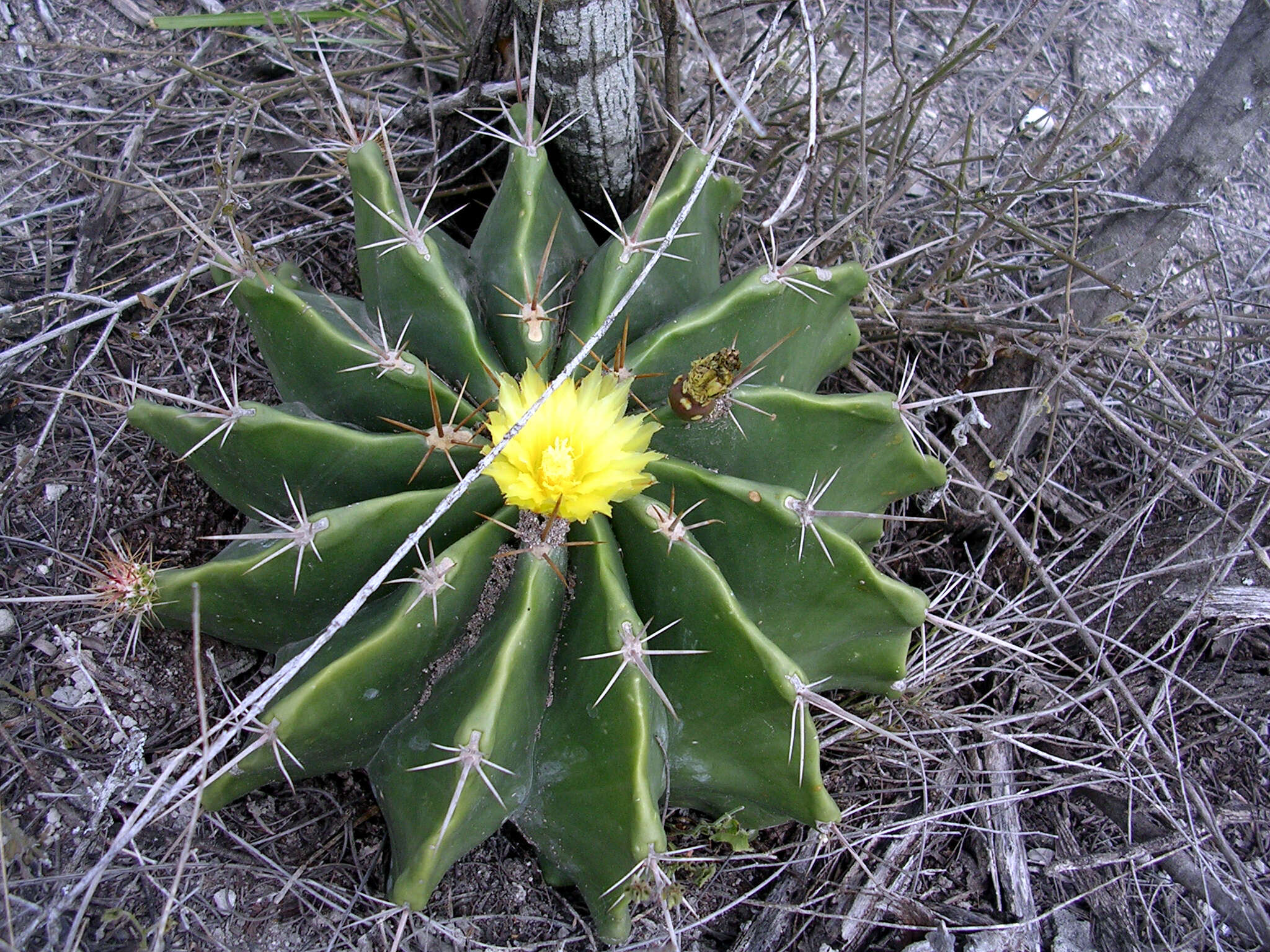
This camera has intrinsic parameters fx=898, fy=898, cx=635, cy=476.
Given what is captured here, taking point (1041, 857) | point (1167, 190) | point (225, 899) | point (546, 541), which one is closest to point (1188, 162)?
point (1167, 190)

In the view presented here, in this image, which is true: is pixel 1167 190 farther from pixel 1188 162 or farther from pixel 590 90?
pixel 590 90

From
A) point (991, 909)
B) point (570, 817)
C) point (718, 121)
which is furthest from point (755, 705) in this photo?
point (718, 121)

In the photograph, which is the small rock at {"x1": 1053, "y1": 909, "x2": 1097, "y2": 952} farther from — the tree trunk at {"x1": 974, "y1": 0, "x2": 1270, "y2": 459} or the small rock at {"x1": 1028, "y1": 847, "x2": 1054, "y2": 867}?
the tree trunk at {"x1": 974, "y1": 0, "x2": 1270, "y2": 459}

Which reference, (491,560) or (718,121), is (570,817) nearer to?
(491,560)

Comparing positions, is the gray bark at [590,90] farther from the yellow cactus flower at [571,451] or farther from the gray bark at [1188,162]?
the gray bark at [1188,162]

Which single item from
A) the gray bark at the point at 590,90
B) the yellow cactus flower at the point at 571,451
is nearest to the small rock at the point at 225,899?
the yellow cactus flower at the point at 571,451

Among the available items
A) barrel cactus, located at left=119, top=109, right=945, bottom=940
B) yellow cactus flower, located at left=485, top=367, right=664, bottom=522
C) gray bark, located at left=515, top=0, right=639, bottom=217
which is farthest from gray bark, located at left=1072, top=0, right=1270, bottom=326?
yellow cactus flower, located at left=485, top=367, right=664, bottom=522
